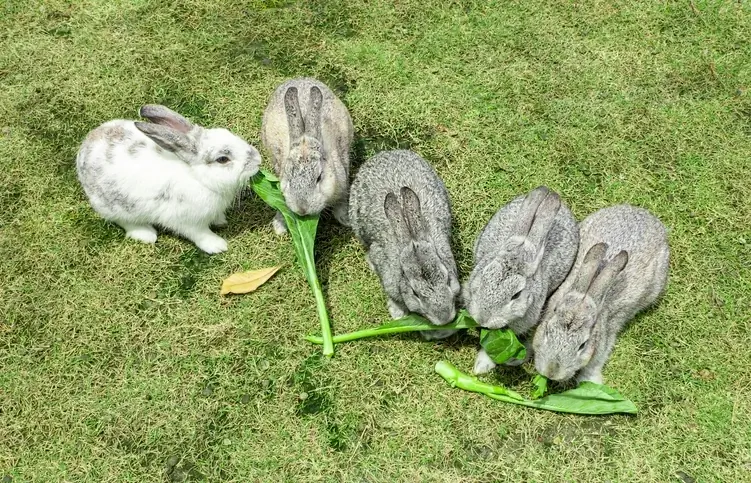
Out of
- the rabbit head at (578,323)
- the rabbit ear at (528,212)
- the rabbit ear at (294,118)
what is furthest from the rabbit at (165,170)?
the rabbit head at (578,323)

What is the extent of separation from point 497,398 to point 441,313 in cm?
78

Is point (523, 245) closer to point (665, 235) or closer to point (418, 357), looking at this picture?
point (418, 357)

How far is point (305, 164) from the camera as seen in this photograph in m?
4.08

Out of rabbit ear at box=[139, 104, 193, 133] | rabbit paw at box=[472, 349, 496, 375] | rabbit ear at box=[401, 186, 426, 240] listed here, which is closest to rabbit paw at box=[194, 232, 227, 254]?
rabbit ear at box=[139, 104, 193, 133]

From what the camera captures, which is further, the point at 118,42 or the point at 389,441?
the point at 118,42

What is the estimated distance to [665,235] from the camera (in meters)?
4.38

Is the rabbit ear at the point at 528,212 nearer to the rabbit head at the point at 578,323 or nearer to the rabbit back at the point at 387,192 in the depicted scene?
the rabbit head at the point at 578,323

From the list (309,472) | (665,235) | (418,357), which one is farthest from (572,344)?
(309,472)

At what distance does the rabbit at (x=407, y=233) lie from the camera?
3.68 meters

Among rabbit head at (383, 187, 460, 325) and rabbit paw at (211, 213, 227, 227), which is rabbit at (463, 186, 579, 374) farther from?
rabbit paw at (211, 213, 227, 227)

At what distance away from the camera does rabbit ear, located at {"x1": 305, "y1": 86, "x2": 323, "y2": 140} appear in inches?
169

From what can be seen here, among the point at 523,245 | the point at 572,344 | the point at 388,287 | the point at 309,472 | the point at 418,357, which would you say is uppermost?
the point at 523,245

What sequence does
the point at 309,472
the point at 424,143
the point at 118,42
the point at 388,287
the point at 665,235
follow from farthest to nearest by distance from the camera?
1. the point at 118,42
2. the point at 424,143
3. the point at 665,235
4. the point at 388,287
5. the point at 309,472

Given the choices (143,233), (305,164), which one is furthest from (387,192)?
(143,233)
